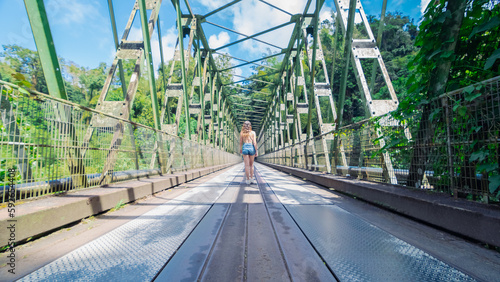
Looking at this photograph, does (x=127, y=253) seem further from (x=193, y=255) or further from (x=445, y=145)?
(x=445, y=145)

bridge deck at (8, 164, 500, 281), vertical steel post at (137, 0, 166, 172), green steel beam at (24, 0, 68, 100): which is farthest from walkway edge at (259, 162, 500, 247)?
vertical steel post at (137, 0, 166, 172)

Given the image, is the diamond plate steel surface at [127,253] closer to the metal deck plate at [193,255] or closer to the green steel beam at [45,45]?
the metal deck plate at [193,255]

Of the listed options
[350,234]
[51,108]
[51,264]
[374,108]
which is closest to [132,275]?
[51,264]

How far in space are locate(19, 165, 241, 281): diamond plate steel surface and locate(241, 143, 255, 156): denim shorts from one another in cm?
365

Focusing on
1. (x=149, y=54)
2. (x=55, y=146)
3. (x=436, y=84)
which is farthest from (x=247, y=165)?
(x=436, y=84)

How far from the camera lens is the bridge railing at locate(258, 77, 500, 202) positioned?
2117 millimetres

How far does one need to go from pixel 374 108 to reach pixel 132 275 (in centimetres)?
459

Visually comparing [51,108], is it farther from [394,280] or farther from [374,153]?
[374,153]

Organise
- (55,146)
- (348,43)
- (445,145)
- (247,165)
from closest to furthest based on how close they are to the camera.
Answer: (445,145) → (55,146) → (348,43) → (247,165)

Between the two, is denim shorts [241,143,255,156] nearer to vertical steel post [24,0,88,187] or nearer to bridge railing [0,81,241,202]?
bridge railing [0,81,241,202]

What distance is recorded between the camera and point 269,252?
1.83 m

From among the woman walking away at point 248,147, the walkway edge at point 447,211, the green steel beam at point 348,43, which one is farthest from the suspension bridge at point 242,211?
the woman walking away at point 248,147

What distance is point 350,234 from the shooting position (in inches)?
89.2

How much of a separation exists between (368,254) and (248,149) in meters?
4.86
